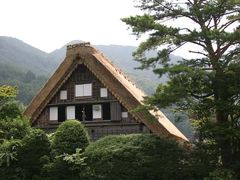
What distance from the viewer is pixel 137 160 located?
64.3 feet

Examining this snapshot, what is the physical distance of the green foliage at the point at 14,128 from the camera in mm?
24547

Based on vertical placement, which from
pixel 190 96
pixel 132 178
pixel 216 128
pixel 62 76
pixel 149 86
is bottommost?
pixel 132 178

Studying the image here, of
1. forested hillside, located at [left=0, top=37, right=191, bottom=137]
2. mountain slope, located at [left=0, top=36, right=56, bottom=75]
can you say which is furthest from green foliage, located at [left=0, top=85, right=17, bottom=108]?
mountain slope, located at [left=0, top=36, right=56, bottom=75]

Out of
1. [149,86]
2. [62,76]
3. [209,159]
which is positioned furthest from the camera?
[149,86]

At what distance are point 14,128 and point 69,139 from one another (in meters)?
4.56

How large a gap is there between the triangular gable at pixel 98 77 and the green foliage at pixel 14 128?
714cm

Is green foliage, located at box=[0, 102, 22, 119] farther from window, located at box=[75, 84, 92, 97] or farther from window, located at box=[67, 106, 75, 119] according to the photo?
window, located at box=[75, 84, 92, 97]

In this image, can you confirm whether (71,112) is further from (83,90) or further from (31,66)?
(31,66)

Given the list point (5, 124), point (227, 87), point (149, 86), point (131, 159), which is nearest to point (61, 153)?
point (131, 159)

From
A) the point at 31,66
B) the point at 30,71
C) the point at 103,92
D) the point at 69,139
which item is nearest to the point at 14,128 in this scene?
the point at 69,139

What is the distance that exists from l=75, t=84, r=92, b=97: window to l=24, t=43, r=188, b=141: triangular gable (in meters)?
1.13

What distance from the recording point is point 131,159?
778 inches

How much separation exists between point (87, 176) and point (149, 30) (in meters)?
7.16

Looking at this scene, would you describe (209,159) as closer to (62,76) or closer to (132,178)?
(132,178)
